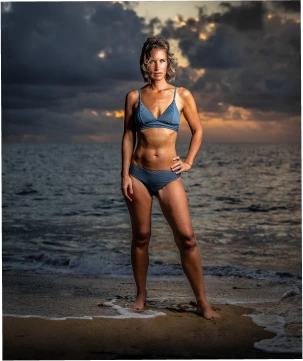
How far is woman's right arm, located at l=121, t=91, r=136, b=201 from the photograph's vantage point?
16.2ft

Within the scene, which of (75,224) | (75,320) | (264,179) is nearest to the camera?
(75,320)

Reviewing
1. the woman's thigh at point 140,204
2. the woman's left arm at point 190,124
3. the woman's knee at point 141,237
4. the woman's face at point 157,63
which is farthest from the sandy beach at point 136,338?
the woman's face at point 157,63

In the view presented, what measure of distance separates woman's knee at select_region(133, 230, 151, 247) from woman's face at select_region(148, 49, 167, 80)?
1379 mm

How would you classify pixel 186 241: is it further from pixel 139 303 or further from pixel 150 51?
pixel 150 51

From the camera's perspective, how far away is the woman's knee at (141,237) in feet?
16.4

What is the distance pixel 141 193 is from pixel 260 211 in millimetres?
16602

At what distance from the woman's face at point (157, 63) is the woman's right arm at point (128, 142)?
10.3 inches

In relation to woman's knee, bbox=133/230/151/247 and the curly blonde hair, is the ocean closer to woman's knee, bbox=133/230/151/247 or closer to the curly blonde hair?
woman's knee, bbox=133/230/151/247

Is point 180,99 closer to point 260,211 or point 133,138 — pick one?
point 133,138

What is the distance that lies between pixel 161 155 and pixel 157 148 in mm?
70

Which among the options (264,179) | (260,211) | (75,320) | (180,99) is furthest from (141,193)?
(264,179)

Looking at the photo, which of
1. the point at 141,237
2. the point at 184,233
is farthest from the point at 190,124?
the point at 141,237

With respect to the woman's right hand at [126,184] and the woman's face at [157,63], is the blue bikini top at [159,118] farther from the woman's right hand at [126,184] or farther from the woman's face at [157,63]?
the woman's right hand at [126,184]

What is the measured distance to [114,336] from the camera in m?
4.28
